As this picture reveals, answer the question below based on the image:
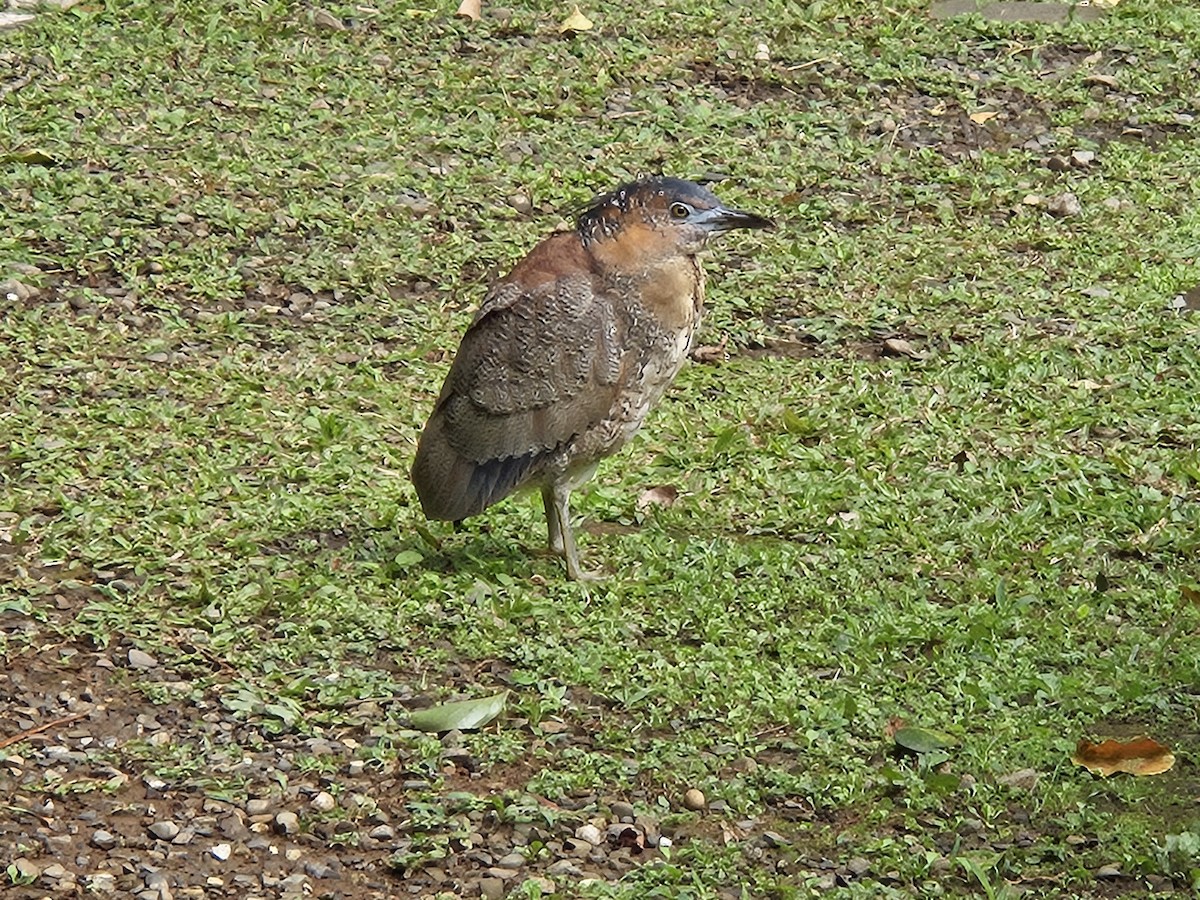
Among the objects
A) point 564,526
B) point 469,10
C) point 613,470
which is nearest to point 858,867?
point 564,526

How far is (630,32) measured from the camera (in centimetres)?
1016

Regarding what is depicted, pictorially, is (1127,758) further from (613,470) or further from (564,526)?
(613,470)

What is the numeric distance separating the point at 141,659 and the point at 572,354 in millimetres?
1555

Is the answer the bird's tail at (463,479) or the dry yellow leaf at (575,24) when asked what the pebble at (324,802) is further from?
the dry yellow leaf at (575,24)

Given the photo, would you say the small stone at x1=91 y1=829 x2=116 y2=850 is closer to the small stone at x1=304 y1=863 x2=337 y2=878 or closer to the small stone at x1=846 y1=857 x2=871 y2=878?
the small stone at x1=304 y1=863 x2=337 y2=878

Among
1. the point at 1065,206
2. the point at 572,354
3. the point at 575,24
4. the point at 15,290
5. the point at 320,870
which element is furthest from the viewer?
the point at 575,24

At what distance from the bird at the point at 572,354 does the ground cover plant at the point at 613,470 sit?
1.09 ft

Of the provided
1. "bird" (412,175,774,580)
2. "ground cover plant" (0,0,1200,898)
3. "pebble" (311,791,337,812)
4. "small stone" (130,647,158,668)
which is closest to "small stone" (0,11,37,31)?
"ground cover plant" (0,0,1200,898)

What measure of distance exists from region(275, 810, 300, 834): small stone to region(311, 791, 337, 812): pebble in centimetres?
7

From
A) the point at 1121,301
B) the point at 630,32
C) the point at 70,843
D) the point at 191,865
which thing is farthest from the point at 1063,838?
the point at 630,32

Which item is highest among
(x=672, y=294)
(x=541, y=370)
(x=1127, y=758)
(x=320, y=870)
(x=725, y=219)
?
(x=725, y=219)

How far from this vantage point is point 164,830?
469cm

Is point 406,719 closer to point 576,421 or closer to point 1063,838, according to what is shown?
point 576,421

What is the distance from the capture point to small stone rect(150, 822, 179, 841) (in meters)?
4.68
